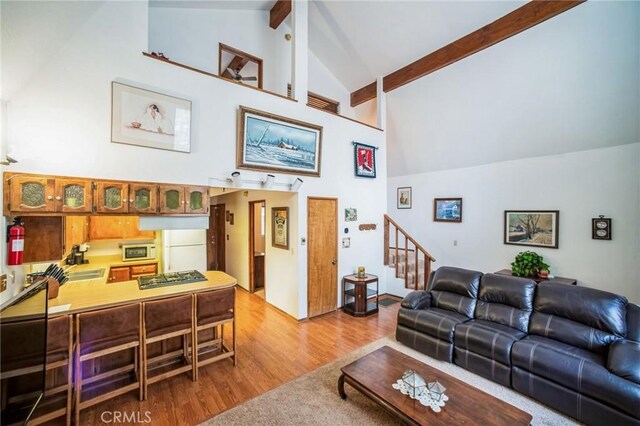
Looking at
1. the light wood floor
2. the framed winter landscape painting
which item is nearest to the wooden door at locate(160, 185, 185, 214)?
Answer: the framed winter landscape painting

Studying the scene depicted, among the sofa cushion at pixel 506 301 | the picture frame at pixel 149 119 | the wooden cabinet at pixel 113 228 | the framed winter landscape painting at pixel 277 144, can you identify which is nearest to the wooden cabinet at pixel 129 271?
the wooden cabinet at pixel 113 228

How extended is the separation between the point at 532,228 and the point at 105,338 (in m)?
6.62

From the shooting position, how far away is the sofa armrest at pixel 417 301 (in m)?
3.59

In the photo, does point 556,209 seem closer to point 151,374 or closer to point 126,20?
point 151,374

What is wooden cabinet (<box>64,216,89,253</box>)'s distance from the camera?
365cm

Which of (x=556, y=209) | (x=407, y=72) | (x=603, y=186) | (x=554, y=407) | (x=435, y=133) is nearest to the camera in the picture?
(x=554, y=407)

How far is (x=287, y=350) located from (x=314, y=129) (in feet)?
10.8

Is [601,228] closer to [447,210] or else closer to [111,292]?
[447,210]

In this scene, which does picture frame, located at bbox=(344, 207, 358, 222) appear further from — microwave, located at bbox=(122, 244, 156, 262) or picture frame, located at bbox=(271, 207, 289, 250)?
microwave, located at bbox=(122, 244, 156, 262)

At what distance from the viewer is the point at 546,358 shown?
246cm


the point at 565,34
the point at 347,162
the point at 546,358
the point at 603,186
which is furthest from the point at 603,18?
the point at 546,358

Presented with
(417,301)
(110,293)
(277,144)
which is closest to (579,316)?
(417,301)

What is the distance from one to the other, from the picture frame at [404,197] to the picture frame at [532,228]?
2241mm

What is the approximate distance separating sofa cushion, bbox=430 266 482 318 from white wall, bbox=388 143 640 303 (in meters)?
2.48
